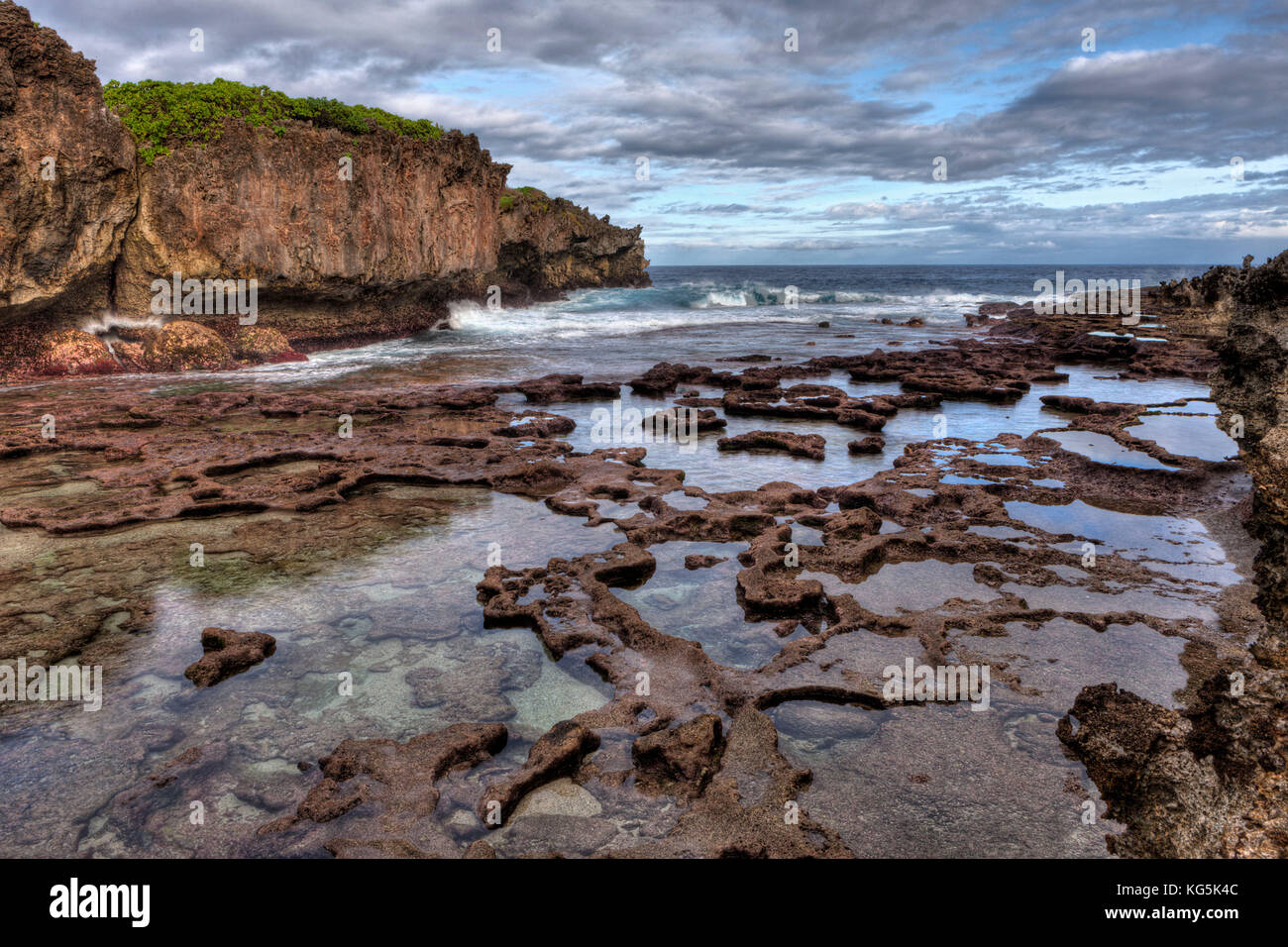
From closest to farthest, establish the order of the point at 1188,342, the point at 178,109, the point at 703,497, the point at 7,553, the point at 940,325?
the point at 7,553, the point at 703,497, the point at 178,109, the point at 1188,342, the point at 940,325

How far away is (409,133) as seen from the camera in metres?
30.5

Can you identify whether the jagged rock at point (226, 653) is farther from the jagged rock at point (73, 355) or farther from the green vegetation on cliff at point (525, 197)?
the green vegetation on cliff at point (525, 197)

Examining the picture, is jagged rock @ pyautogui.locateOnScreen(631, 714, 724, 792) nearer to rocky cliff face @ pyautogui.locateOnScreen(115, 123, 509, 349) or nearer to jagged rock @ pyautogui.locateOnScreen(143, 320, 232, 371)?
jagged rock @ pyautogui.locateOnScreen(143, 320, 232, 371)

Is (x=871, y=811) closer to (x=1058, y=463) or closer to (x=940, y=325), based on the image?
(x=1058, y=463)

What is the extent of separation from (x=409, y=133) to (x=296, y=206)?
29.3 feet

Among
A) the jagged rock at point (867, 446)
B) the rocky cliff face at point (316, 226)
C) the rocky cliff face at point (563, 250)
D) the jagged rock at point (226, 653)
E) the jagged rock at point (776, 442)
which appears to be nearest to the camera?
the jagged rock at point (226, 653)

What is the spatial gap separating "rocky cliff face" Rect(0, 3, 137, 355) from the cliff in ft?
0.11

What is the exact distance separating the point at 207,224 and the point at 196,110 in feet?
11.5

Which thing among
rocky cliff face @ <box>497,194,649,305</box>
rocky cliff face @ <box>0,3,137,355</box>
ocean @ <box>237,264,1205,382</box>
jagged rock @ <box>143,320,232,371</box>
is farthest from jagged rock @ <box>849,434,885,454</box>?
rocky cliff face @ <box>497,194,649,305</box>

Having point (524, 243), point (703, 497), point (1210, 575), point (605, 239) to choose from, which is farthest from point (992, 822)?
point (605, 239)

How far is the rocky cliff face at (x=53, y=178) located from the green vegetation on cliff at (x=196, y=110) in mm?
1282

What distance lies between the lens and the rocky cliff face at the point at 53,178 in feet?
54.7

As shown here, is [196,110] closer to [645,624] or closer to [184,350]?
[184,350]

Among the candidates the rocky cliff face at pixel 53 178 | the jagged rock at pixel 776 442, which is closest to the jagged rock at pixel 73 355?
the rocky cliff face at pixel 53 178
